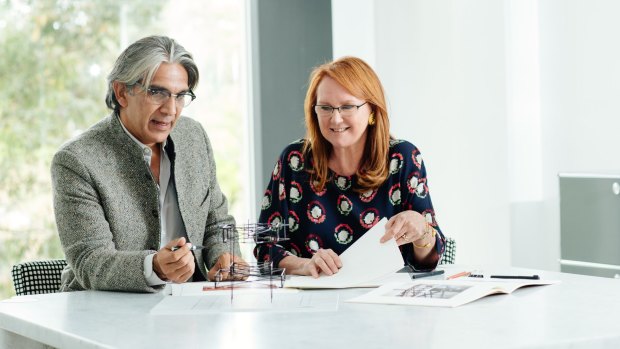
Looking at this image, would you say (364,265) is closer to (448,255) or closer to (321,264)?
(321,264)

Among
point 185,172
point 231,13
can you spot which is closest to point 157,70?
point 185,172

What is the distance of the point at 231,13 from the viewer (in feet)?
17.0

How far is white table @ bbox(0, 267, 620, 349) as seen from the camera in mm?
1694

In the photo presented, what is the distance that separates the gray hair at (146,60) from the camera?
2645mm

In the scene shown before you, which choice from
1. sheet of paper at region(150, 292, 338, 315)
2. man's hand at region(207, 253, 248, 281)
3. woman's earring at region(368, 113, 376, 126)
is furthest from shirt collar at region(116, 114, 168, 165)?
woman's earring at region(368, 113, 376, 126)

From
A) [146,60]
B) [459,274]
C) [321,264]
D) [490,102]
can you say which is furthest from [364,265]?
[490,102]

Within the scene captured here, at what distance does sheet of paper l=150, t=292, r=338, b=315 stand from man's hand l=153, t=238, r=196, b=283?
0.09 meters

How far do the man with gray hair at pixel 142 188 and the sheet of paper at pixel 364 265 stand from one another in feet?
1.01

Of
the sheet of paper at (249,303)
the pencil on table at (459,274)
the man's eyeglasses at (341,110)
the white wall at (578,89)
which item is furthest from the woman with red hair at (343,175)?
the white wall at (578,89)

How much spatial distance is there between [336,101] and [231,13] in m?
2.50

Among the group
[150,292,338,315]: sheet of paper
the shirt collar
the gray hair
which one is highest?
the gray hair

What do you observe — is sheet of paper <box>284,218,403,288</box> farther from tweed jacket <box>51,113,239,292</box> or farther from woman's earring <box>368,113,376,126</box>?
woman's earring <box>368,113,376,126</box>

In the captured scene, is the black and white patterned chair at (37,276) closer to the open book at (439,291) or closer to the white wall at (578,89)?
the open book at (439,291)

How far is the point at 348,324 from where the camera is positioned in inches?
73.0
